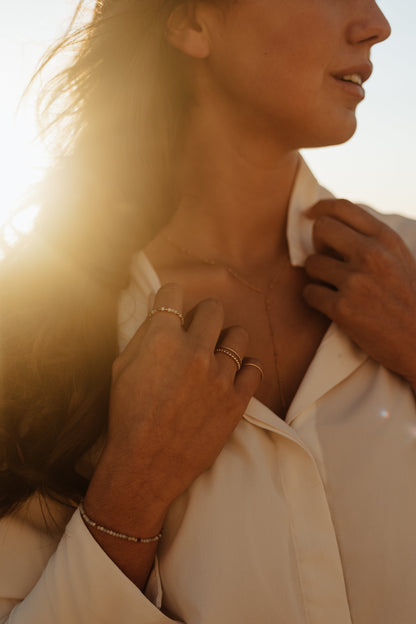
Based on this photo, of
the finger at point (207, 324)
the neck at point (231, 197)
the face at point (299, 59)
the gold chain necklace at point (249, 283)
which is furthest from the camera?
the neck at point (231, 197)

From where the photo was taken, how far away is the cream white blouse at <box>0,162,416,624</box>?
1397 mm

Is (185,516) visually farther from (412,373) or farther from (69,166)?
(69,166)

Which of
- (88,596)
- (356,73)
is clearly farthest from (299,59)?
(88,596)

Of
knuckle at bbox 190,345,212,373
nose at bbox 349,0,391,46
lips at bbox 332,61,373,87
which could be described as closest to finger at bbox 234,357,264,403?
knuckle at bbox 190,345,212,373

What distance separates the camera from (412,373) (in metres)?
1.64

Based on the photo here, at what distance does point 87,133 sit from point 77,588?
1.40 meters

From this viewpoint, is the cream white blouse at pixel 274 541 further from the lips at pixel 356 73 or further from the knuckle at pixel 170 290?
the lips at pixel 356 73

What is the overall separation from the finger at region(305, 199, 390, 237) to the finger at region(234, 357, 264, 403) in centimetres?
54

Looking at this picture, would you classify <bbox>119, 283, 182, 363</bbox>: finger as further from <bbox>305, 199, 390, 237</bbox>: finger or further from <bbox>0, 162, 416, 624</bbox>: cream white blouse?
<bbox>305, 199, 390, 237</bbox>: finger

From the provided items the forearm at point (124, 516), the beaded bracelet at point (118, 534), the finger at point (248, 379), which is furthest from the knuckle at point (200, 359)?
the beaded bracelet at point (118, 534)

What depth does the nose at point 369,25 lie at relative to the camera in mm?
1670

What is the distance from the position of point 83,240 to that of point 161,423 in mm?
735

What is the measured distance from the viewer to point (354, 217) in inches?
70.8

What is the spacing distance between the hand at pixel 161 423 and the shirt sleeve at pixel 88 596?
0.09 m
